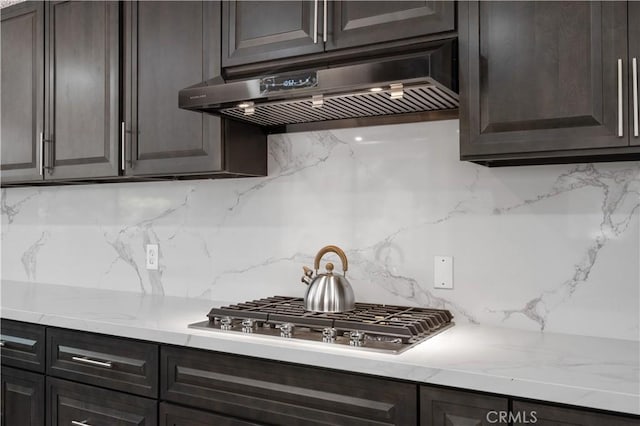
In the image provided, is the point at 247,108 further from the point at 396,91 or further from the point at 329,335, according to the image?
the point at 329,335

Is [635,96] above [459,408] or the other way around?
above

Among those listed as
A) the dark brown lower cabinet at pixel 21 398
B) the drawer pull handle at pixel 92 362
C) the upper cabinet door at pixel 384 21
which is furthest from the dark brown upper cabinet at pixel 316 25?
the dark brown lower cabinet at pixel 21 398

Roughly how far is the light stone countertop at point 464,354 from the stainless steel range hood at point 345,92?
73cm

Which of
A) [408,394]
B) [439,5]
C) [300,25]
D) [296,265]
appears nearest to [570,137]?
[439,5]

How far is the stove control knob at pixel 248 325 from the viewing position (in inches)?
68.4

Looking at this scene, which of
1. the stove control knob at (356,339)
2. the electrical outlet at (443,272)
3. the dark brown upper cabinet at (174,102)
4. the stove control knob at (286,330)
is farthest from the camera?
the dark brown upper cabinet at (174,102)

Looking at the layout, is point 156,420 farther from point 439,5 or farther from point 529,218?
point 439,5

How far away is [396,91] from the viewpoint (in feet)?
5.40

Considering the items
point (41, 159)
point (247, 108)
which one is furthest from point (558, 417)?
point (41, 159)

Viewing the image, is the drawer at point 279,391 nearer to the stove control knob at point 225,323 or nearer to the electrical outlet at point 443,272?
the stove control knob at point 225,323

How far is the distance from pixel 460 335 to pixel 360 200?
65 cm

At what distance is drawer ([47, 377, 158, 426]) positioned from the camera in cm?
182

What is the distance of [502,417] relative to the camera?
4.19 feet

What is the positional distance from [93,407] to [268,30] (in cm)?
142
